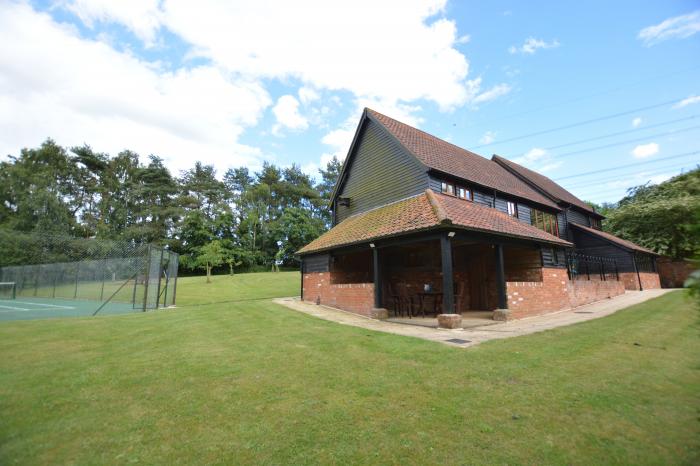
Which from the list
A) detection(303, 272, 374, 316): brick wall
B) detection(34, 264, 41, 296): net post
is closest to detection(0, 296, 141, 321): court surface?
detection(34, 264, 41, 296): net post

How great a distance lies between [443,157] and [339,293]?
7983 mm

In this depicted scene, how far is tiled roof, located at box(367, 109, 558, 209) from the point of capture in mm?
13422

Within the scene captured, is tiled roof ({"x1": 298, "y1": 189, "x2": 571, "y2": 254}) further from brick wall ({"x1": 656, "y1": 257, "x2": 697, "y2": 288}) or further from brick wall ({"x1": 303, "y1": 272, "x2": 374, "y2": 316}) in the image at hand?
brick wall ({"x1": 656, "y1": 257, "x2": 697, "y2": 288})

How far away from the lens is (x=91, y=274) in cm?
1867

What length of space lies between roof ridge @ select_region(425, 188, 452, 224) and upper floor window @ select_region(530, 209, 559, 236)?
937cm

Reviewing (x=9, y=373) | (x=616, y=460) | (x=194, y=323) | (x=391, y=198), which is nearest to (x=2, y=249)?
(x=194, y=323)

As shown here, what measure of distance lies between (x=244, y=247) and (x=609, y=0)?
43671 millimetres

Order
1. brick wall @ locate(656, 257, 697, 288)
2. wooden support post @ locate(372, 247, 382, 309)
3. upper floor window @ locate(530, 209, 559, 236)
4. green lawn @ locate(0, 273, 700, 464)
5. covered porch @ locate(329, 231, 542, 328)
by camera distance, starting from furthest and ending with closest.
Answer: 1. brick wall @ locate(656, 257, 697, 288)
2. upper floor window @ locate(530, 209, 559, 236)
3. covered porch @ locate(329, 231, 542, 328)
4. wooden support post @ locate(372, 247, 382, 309)
5. green lawn @ locate(0, 273, 700, 464)

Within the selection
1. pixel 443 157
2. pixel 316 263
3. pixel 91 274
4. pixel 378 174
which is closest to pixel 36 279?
pixel 91 274

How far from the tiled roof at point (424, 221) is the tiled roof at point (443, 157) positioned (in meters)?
1.84

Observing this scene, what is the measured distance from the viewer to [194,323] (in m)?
9.24

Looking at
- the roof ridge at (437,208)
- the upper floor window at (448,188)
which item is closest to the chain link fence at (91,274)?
the roof ridge at (437,208)

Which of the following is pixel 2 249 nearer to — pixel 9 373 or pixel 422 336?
pixel 9 373

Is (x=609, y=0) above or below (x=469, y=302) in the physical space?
above
